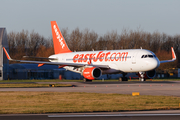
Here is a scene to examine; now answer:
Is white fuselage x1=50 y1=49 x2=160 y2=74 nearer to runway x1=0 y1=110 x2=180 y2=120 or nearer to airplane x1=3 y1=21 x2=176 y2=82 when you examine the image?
airplane x1=3 y1=21 x2=176 y2=82

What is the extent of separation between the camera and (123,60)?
4209 centimetres

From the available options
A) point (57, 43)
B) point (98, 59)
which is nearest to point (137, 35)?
point (57, 43)

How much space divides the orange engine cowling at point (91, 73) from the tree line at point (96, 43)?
42469 millimetres

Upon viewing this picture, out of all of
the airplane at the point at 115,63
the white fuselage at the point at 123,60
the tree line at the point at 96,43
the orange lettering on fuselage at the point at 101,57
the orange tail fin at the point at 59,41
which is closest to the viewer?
the white fuselage at the point at 123,60

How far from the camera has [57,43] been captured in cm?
5472

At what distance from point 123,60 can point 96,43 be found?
59.7 m

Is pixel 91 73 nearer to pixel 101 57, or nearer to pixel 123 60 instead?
pixel 123 60

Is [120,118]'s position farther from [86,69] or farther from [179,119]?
[86,69]

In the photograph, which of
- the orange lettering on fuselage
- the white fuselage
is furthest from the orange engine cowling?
the orange lettering on fuselage

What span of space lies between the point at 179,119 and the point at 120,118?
6.40 feet

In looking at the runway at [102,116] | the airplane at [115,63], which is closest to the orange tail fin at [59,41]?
the airplane at [115,63]

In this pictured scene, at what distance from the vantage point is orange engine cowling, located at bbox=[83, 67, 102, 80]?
1604 inches

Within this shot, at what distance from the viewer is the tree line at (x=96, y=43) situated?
312ft

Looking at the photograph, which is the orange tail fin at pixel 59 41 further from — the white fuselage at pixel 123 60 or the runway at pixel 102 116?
the runway at pixel 102 116
